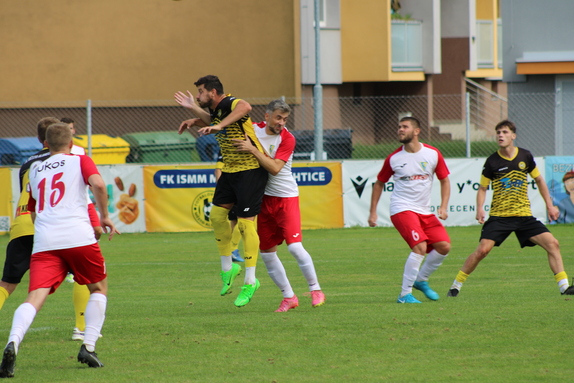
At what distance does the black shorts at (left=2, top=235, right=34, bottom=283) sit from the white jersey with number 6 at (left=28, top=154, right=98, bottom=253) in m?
1.39

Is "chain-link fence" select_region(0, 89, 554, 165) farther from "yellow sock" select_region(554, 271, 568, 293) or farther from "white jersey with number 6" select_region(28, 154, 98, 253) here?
"white jersey with number 6" select_region(28, 154, 98, 253)

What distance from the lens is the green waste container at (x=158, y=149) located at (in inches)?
905

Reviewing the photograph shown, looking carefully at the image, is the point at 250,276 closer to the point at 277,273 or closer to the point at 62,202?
the point at 277,273

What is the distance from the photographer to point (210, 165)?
17.4m

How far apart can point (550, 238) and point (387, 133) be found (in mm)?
21119

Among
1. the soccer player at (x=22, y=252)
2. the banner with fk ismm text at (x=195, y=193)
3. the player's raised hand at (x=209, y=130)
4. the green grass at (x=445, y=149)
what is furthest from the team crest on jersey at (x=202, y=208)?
the soccer player at (x=22, y=252)

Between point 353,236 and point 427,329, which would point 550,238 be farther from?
point 353,236

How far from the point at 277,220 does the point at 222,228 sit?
686 millimetres

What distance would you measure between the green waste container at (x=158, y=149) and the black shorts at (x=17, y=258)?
15510 millimetres

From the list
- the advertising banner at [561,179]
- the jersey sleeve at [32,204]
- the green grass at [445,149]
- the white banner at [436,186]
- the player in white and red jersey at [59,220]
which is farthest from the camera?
the green grass at [445,149]

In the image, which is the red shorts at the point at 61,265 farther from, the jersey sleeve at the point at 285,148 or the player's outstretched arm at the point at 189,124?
the jersey sleeve at the point at 285,148

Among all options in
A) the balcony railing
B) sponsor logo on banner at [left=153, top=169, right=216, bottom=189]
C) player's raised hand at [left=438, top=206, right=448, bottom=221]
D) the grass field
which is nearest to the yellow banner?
sponsor logo on banner at [left=153, top=169, right=216, bottom=189]

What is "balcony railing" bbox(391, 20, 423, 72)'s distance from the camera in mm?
30641

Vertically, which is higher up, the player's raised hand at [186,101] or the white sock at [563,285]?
the player's raised hand at [186,101]
